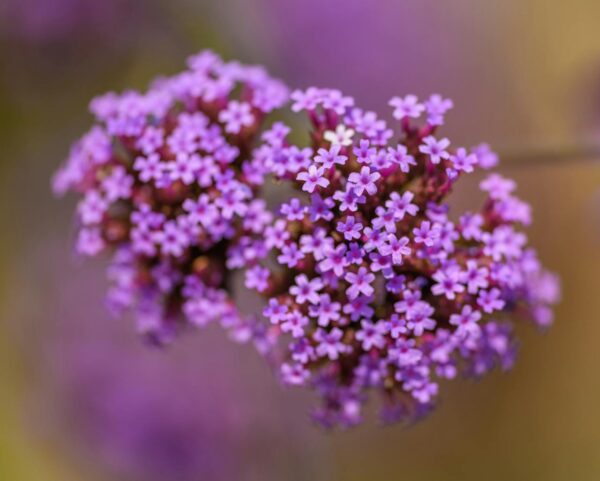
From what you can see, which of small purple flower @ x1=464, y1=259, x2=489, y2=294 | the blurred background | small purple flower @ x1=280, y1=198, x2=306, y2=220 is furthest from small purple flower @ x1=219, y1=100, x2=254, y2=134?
the blurred background

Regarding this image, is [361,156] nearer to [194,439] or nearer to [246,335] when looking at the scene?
[246,335]

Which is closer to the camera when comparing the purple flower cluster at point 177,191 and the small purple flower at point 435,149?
the small purple flower at point 435,149

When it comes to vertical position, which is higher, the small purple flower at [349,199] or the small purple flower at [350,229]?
the small purple flower at [349,199]

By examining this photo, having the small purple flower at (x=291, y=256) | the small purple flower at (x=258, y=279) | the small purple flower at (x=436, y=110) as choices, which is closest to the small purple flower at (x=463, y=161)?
the small purple flower at (x=436, y=110)

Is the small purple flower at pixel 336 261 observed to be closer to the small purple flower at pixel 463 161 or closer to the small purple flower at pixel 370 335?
the small purple flower at pixel 370 335

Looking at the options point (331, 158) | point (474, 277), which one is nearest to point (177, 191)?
point (331, 158)

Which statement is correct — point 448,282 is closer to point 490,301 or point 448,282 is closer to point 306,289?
point 490,301
